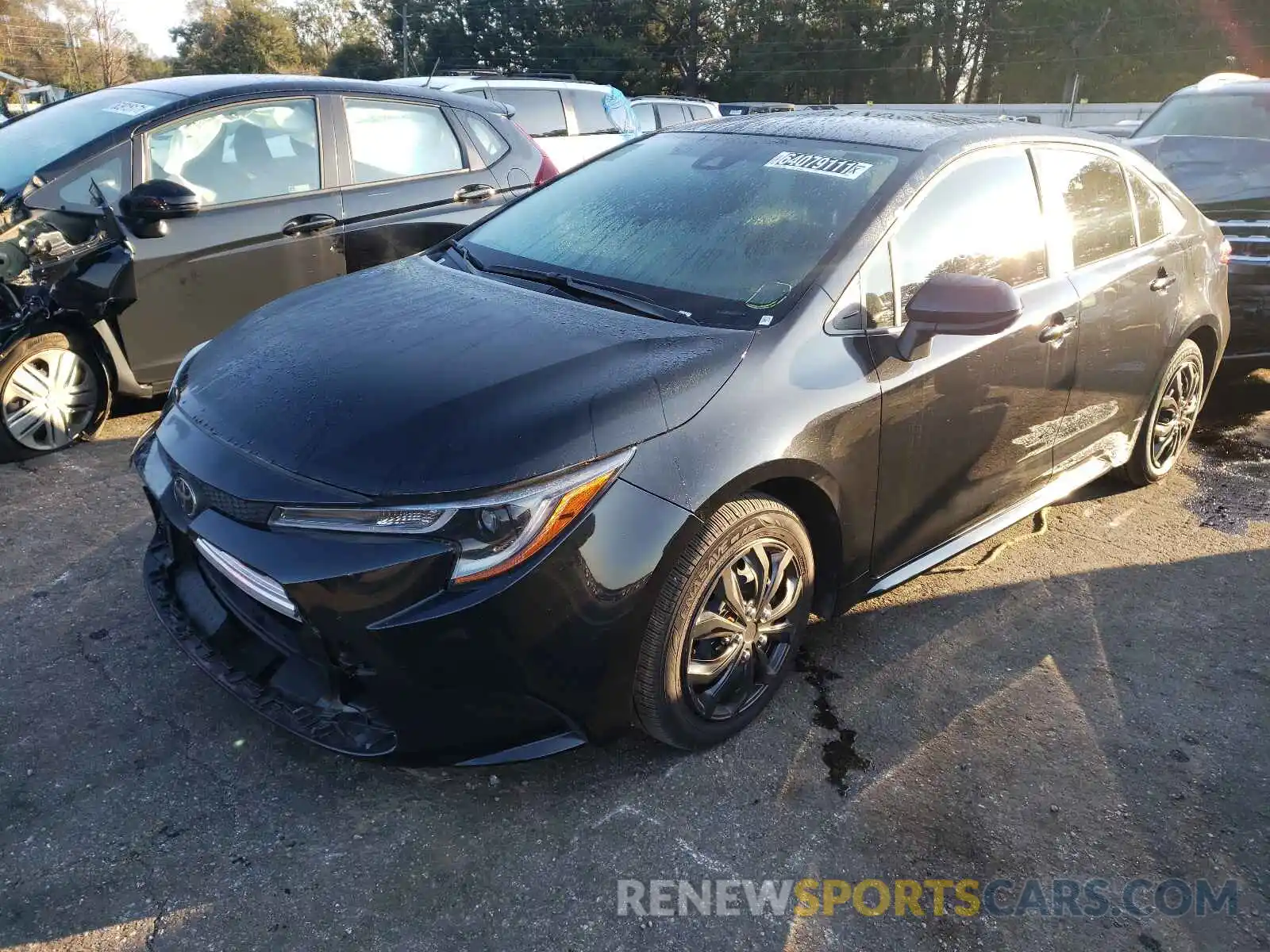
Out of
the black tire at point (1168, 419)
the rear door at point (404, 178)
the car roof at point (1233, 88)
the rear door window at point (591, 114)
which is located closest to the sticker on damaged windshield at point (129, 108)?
the rear door at point (404, 178)

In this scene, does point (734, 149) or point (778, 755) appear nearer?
point (778, 755)

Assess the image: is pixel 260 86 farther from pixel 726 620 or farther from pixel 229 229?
pixel 726 620

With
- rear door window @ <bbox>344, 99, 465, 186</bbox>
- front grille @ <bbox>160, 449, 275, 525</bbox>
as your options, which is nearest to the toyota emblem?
front grille @ <bbox>160, 449, 275, 525</bbox>

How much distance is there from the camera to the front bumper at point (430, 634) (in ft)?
6.88

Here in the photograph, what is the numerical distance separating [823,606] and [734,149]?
1599 mm

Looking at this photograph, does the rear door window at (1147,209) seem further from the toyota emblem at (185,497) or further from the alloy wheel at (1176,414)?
the toyota emblem at (185,497)

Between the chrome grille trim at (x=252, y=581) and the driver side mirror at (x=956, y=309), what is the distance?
1784 millimetres

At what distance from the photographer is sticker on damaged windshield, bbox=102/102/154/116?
15.0 ft

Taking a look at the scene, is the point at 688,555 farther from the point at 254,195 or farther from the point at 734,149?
the point at 254,195

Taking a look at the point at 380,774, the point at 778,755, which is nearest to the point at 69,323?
the point at 380,774

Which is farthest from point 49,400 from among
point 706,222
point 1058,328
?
point 1058,328

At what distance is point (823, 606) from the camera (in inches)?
117

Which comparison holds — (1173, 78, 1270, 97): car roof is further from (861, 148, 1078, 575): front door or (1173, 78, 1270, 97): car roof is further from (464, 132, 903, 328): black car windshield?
(464, 132, 903, 328): black car windshield

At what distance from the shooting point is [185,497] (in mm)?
2404
